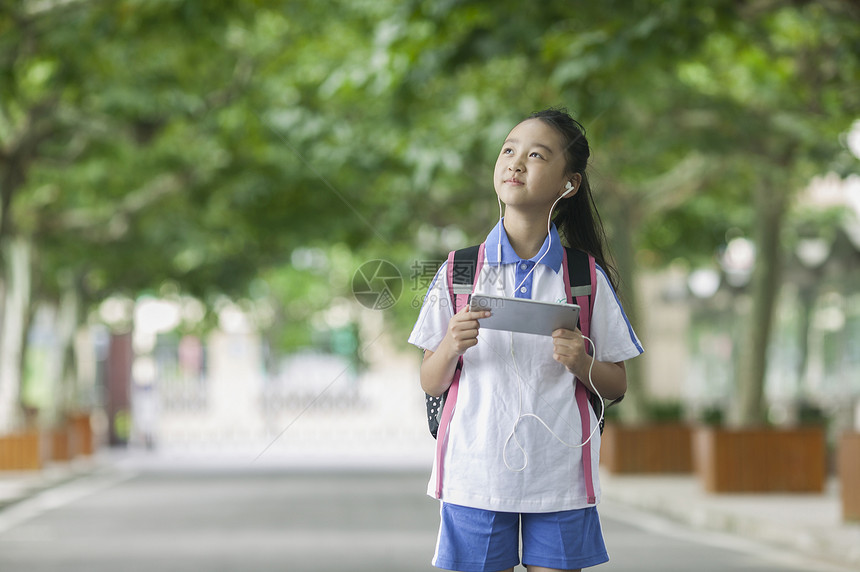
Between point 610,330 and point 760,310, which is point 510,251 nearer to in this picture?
point 610,330

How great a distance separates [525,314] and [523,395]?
282 millimetres

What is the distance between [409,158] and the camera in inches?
563

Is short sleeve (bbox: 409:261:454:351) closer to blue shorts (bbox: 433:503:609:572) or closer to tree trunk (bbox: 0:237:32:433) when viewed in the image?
blue shorts (bbox: 433:503:609:572)

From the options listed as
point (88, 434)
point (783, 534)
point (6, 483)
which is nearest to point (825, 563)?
point (783, 534)

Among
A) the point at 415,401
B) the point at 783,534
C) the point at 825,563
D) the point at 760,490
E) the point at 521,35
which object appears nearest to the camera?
the point at 521,35

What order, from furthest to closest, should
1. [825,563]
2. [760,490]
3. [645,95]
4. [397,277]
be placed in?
[760,490]
[645,95]
[825,563]
[397,277]

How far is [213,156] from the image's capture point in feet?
68.0

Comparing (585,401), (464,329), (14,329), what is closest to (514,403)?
(585,401)

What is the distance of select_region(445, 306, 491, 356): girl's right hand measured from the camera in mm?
3150

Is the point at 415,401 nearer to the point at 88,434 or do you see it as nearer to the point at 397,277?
the point at 88,434

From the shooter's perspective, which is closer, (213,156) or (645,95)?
(645,95)

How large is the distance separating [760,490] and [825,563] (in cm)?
568

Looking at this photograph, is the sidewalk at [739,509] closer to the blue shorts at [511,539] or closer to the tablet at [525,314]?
the blue shorts at [511,539]

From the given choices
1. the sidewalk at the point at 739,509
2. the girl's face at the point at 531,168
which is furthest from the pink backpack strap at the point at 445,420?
the sidewalk at the point at 739,509
